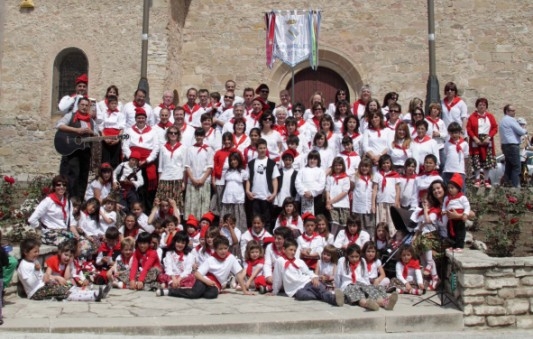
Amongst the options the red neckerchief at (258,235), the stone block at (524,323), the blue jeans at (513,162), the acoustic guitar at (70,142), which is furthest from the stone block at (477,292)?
the acoustic guitar at (70,142)

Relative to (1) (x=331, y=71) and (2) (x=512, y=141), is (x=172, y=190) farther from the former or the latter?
(1) (x=331, y=71)

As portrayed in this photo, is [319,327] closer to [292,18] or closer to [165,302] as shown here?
[165,302]

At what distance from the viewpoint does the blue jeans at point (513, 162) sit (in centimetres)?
1112

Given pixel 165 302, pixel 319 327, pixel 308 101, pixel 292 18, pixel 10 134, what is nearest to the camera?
pixel 319 327

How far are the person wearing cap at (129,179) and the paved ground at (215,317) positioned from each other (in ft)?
7.85

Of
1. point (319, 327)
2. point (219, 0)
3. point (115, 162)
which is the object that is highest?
point (219, 0)

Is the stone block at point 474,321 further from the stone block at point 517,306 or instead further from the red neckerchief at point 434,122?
the red neckerchief at point 434,122

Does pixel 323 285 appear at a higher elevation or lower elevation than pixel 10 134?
lower

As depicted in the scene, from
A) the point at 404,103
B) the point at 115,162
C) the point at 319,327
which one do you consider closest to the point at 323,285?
the point at 319,327

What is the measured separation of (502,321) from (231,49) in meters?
10.7

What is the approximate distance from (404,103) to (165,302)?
1005cm

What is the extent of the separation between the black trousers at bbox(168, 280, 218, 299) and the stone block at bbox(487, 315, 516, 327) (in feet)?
10.1

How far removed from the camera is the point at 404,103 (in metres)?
15.6

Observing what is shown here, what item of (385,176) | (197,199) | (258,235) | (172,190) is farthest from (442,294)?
(172,190)
